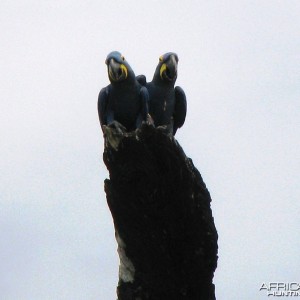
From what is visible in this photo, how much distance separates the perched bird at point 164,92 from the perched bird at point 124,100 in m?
0.25

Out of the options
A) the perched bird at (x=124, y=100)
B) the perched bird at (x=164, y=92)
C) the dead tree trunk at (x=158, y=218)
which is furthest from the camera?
the perched bird at (x=164, y=92)

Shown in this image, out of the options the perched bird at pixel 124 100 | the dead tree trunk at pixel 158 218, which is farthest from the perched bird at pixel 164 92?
the dead tree trunk at pixel 158 218

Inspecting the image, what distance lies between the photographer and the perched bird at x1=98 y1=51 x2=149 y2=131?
500 inches

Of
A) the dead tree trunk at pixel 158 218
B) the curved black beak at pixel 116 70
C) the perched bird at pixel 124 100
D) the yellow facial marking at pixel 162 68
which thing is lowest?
the dead tree trunk at pixel 158 218

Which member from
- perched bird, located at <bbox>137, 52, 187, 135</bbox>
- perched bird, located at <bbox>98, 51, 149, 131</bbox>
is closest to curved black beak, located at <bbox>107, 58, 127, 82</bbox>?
perched bird, located at <bbox>98, 51, 149, 131</bbox>

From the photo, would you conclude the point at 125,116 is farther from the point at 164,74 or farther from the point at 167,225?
the point at 167,225

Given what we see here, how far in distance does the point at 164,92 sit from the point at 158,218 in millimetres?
2021

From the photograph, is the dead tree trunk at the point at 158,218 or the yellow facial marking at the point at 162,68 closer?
the dead tree trunk at the point at 158,218

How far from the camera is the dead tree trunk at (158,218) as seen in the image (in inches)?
459

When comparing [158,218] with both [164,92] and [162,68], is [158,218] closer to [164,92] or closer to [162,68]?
[164,92]

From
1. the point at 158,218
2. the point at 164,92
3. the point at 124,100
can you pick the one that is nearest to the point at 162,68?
the point at 164,92

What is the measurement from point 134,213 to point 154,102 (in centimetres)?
185

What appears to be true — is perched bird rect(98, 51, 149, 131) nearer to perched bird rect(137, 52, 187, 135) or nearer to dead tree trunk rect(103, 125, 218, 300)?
perched bird rect(137, 52, 187, 135)

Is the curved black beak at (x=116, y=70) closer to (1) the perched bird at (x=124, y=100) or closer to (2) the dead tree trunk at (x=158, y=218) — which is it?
(1) the perched bird at (x=124, y=100)
